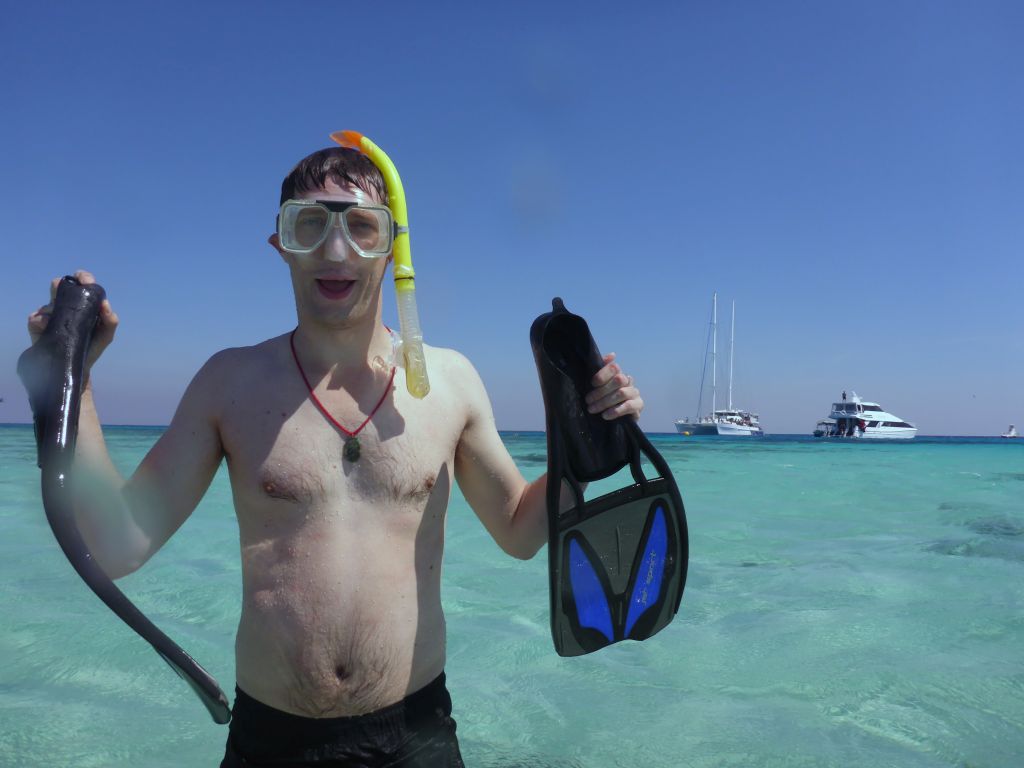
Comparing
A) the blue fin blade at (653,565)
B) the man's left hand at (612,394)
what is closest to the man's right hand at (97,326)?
the man's left hand at (612,394)

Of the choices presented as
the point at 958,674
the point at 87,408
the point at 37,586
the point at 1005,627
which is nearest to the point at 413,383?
the point at 87,408

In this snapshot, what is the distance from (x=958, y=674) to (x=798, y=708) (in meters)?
0.99

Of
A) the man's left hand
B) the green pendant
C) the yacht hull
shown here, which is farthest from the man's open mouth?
the yacht hull

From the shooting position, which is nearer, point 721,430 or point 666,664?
point 666,664

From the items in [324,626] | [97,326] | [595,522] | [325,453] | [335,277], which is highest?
[335,277]

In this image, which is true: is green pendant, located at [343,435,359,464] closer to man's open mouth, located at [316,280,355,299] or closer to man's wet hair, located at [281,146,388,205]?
man's open mouth, located at [316,280,355,299]

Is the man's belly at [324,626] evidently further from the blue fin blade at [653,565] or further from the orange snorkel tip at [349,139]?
the orange snorkel tip at [349,139]

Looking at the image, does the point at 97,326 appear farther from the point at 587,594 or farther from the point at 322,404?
the point at 587,594

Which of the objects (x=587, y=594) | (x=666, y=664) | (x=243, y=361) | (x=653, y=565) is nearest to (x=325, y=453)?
(x=243, y=361)

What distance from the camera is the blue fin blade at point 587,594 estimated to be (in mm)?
1765

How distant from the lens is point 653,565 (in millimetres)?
1870

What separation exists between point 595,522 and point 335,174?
1021mm

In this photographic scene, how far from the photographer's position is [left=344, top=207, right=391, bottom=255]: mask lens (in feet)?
5.28

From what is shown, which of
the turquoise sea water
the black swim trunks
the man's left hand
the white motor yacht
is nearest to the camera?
the black swim trunks
